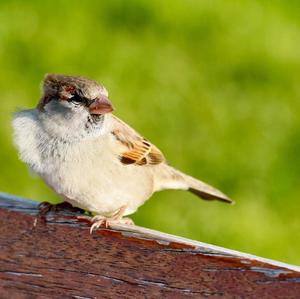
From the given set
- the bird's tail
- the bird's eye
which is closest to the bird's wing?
the bird's tail

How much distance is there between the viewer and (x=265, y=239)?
432 cm

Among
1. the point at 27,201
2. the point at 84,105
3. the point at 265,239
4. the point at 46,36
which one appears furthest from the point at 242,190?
the point at 27,201

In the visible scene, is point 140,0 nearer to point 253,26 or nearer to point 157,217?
point 253,26

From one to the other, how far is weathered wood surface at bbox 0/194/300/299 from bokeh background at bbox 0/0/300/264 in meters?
2.13

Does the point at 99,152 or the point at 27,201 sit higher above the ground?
the point at 99,152

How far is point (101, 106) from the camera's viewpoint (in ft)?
9.12

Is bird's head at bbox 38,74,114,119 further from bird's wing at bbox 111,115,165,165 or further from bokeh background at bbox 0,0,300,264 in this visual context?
bokeh background at bbox 0,0,300,264

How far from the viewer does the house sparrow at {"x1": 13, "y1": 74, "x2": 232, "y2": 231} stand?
283 cm

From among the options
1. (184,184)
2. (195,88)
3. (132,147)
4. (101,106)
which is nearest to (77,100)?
(101,106)

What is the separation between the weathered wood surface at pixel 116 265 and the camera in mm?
1851

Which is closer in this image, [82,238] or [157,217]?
[82,238]

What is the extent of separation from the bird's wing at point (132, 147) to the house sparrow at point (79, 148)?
15 millimetres

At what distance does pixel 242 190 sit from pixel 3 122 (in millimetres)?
1255

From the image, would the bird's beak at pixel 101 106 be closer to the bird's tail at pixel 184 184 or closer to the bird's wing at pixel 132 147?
the bird's wing at pixel 132 147
